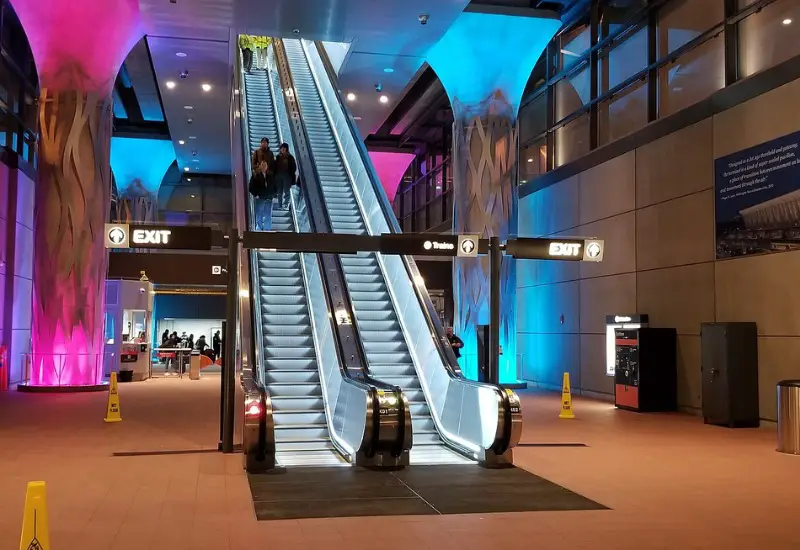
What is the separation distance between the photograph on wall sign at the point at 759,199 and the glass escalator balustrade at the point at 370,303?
5.44 metres

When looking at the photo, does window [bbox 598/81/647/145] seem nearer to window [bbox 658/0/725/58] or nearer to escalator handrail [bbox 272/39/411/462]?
window [bbox 658/0/725/58]

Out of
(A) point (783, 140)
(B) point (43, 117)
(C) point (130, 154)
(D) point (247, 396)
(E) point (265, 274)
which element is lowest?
(D) point (247, 396)

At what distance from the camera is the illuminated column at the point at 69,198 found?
17.0 metres

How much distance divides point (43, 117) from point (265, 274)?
6921mm

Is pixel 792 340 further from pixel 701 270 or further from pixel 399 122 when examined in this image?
pixel 399 122

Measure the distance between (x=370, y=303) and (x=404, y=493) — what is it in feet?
19.4

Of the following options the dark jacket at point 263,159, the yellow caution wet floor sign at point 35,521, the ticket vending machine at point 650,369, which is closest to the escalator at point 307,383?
the dark jacket at point 263,159

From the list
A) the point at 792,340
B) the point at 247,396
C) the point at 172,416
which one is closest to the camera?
the point at 247,396

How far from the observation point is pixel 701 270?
45.7 ft

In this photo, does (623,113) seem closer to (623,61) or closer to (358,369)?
(623,61)

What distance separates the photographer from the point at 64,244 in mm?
17047

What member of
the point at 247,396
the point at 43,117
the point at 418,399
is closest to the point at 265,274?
the point at 418,399

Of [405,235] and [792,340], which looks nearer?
[405,235]

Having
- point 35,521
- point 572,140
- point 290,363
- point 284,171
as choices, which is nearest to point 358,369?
point 290,363
